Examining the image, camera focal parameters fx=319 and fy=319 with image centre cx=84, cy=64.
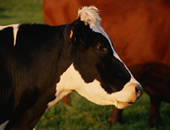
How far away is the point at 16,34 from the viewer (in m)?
2.49

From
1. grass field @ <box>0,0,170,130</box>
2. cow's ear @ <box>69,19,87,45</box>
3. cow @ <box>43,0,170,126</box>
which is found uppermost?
cow's ear @ <box>69,19,87,45</box>

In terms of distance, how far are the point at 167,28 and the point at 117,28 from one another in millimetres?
652

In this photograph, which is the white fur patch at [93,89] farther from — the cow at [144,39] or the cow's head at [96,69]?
the cow at [144,39]

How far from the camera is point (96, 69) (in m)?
2.44

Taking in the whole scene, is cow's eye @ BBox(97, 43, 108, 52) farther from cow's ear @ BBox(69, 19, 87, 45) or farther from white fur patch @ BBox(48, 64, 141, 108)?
white fur patch @ BBox(48, 64, 141, 108)

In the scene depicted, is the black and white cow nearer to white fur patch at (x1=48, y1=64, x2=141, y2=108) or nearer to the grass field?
white fur patch at (x1=48, y1=64, x2=141, y2=108)

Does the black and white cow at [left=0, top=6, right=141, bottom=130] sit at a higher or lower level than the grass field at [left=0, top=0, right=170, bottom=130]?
higher

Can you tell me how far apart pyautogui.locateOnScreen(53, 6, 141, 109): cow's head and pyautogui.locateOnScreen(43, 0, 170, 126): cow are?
1.71 meters

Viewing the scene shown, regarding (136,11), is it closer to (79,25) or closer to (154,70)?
(154,70)

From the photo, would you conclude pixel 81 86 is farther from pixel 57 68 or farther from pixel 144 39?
pixel 144 39

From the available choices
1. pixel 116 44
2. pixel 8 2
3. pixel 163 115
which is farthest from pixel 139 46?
pixel 8 2

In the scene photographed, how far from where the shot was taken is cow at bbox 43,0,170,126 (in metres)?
4.14

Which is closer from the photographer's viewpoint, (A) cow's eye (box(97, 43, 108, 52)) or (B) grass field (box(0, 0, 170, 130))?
(A) cow's eye (box(97, 43, 108, 52))

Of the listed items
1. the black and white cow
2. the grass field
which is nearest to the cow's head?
the black and white cow
